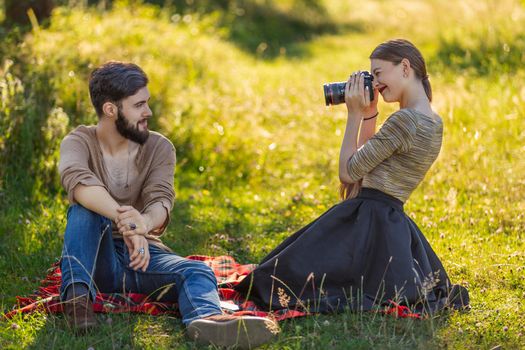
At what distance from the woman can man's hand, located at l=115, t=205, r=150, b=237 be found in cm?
65

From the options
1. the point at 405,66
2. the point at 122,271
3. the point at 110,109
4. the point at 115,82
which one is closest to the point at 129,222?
the point at 122,271

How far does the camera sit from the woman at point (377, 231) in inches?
163

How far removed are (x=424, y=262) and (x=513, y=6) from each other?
1146 cm

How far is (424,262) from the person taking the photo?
4.27m

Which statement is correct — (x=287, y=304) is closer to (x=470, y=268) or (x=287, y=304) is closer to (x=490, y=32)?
(x=470, y=268)

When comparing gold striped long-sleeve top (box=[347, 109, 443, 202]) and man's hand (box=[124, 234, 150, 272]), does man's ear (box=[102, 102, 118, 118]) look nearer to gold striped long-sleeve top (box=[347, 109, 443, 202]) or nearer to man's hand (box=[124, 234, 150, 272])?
man's hand (box=[124, 234, 150, 272])

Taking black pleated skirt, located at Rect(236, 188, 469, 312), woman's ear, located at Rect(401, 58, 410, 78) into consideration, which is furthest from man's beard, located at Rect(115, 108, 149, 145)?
woman's ear, located at Rect(401, 58, 410, 78)

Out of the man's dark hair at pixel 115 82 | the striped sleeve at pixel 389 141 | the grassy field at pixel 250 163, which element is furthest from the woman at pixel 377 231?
the man's dark hair at pixel 115 82

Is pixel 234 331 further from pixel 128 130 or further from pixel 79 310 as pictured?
pixel 128 130

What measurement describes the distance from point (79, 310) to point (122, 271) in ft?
1.46

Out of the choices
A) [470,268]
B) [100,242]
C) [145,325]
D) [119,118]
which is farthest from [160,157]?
[470,268]

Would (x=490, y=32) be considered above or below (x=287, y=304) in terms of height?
above

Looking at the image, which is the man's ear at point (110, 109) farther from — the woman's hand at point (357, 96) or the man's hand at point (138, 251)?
the woman's hand at point (357, 96)

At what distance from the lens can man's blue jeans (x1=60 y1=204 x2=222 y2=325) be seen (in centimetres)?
396
